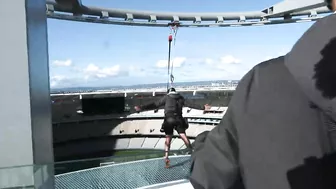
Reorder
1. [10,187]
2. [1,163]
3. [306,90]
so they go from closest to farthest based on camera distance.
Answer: [306,90], [10,187], [1,163]

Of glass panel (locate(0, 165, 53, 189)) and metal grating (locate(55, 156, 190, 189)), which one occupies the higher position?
glass panel (locate(0, 165, 53, 189))

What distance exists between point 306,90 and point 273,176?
0.19 metres

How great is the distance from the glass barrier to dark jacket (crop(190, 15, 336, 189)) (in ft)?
7.93

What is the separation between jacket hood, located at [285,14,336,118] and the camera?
66 centimetres

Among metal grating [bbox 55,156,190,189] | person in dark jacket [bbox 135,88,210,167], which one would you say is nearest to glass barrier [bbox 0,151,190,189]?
metal grating [bbox 55,156,190,189]

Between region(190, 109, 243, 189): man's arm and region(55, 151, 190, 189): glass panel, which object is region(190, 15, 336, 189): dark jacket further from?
region(55, 151, 190, 189): glass panel

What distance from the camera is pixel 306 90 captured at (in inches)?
27.1

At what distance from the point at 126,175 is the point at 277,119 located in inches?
147

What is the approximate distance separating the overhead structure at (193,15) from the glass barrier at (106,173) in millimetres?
9192

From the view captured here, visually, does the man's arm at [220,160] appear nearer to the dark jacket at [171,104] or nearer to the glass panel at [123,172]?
the glass panel at [123,172]

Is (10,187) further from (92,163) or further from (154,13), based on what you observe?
(154,13)

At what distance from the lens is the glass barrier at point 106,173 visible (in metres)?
3.05

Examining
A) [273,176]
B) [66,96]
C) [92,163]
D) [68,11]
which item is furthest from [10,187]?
[66,96]

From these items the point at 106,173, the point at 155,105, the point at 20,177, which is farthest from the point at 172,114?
the point at 20,177
